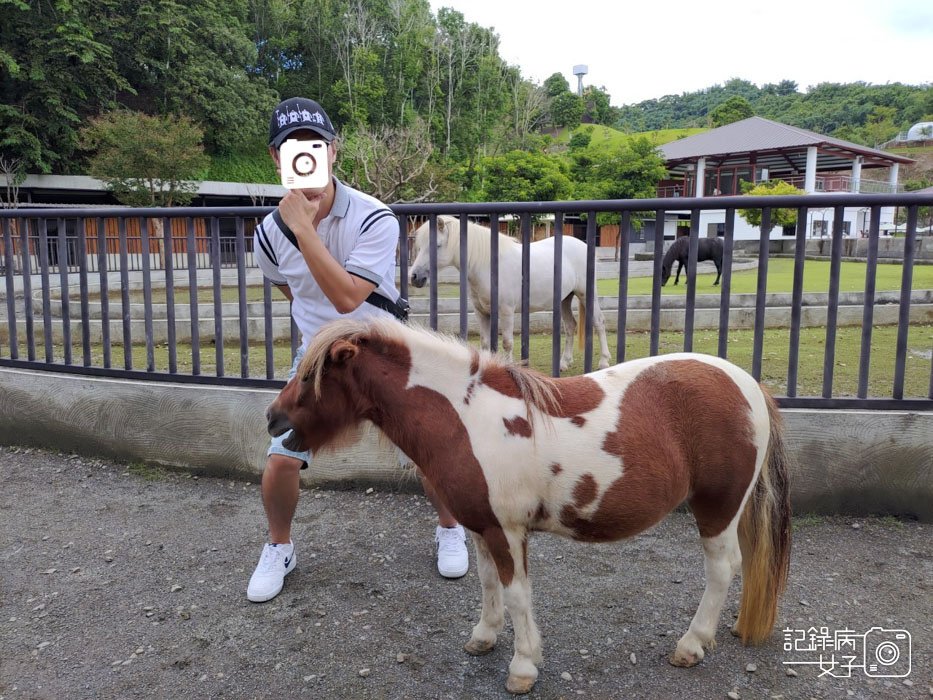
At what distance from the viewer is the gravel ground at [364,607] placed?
7.26 ft

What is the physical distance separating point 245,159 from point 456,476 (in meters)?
40.5

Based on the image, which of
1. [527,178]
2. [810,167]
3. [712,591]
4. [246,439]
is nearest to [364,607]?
[712,591]

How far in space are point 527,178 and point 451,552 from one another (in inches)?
1100

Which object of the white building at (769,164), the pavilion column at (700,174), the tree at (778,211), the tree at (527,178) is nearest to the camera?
the tree at (778,211)

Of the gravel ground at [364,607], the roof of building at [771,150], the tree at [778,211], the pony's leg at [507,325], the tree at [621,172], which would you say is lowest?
the gravel ground at [364,607]

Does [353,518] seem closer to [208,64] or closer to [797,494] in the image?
[797,494]

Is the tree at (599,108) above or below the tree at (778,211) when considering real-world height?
above

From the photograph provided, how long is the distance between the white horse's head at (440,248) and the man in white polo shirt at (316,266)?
11.1 feet

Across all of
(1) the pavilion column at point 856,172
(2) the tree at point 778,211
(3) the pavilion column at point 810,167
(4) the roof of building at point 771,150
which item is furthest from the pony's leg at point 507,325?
(1) the pavilion column at point 856,172

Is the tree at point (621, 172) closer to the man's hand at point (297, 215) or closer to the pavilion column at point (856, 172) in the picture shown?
the pavilion column at point (856, 172)

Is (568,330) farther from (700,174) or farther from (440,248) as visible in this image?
(700,174)

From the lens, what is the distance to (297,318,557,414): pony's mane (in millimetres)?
2018

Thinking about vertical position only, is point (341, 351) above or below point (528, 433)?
above

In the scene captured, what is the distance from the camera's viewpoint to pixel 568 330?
25.1 feet
